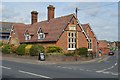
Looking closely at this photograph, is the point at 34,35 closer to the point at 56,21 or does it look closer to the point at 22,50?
the point at 56,21

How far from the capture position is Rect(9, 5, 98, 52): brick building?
39.5 metres

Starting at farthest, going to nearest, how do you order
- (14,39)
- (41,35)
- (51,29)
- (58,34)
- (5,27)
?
(5,27), (14,39), (41,35), (51,29), (58,34)

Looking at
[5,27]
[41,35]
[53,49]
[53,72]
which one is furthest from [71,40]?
[5,27]

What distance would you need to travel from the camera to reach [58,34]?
128 ft

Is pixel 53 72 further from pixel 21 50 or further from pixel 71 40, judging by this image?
pixel 71 40

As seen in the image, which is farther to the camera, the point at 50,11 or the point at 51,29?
the point at 50,11

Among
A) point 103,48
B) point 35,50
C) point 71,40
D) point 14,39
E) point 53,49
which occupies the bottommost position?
point 103,48

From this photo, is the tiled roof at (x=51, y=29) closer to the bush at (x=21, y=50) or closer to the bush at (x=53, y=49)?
the bush at (x=53, y=49)

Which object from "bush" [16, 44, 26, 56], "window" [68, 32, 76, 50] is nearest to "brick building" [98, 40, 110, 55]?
"window" [68, 32, 76, 50]

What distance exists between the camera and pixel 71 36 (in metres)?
41.3

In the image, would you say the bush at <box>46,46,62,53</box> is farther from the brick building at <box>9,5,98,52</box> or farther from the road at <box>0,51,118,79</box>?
the road at <box>0,51,118,79</box>

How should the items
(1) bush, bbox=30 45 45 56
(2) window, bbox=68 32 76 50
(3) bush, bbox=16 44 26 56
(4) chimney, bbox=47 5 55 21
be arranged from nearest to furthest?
1. (1) bush, bbox=30 45 45 56
2. (3) bush, bbox=16 44 26 56
3. (2) window, bbox=68 32 76 50
4. (4) chimney, bbox=47 5 55 21

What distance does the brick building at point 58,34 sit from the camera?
3946cm

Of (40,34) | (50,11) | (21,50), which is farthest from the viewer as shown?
(50,11)
